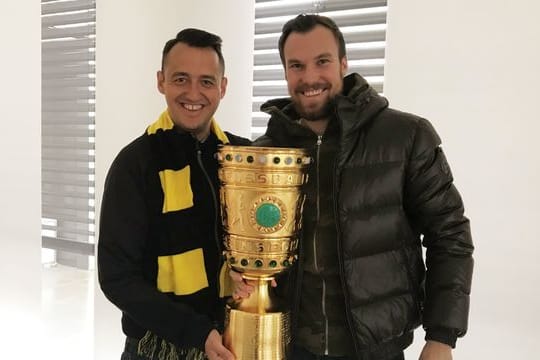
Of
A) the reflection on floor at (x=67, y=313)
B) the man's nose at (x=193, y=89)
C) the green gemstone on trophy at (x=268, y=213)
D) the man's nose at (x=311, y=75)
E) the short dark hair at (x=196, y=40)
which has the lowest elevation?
the reflection on floor at (x=67, y=313)

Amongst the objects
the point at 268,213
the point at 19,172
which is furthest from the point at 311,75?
the point at 19,172

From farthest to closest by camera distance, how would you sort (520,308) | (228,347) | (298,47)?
1. (520,308)
2. (298,47)
3. (228,347)

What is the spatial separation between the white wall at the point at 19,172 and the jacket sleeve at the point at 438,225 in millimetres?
1677

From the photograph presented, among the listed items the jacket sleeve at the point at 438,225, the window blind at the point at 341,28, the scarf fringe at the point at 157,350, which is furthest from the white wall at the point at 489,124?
the scarf fringe at the point at 157,350

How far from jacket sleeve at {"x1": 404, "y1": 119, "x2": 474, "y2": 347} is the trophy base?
0.35 meters

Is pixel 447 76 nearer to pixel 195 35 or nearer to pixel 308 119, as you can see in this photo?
pixel 308 119

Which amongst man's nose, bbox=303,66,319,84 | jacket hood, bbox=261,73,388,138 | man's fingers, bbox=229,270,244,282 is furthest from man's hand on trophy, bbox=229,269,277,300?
man's nose, bbox=303,66,319,84

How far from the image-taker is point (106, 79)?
2562 mm

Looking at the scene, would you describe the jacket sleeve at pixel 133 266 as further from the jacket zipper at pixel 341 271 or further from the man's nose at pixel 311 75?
the man's nose at pixel 311 75

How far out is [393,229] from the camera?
4.17 ft

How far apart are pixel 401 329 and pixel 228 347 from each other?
0.40 meters

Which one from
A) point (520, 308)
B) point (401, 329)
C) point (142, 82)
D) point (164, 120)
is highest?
point (142, 82)

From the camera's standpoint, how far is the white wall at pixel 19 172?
2215 millimetres

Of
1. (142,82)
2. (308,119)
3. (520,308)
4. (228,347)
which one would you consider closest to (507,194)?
(520,308)
